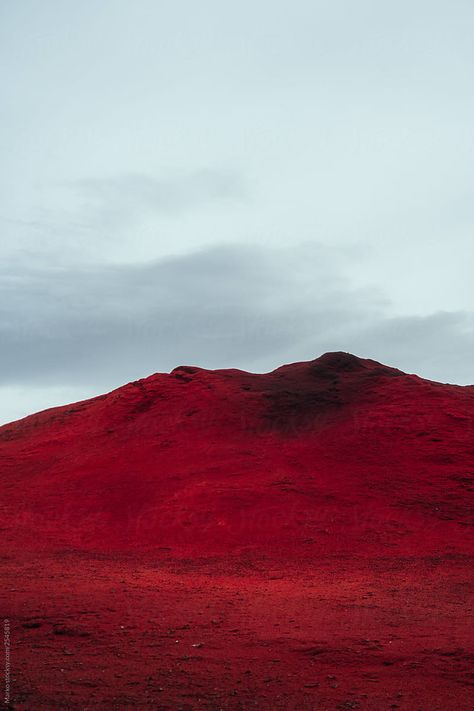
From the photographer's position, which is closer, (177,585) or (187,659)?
(187,659)

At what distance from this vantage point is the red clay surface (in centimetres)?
819

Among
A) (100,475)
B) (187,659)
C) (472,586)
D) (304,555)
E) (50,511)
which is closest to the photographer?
(187,659)

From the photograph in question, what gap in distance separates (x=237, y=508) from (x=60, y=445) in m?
9.51

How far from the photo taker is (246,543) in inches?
727

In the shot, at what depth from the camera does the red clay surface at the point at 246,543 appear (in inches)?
322

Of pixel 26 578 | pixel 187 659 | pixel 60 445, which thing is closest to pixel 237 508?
pixel 26 578

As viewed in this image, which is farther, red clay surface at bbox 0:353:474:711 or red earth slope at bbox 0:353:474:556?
red earth slope at bbox 0:353:474:556

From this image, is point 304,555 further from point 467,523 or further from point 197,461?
point 197,461

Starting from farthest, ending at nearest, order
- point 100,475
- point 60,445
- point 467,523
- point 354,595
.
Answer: point 60,445
point 100,475
point 467,523
point 354,595

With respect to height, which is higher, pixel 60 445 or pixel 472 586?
pixel 60 445

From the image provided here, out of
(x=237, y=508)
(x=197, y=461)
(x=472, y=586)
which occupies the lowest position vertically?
(x=472, y=586)

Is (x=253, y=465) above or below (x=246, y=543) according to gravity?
above

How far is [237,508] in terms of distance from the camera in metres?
20.1

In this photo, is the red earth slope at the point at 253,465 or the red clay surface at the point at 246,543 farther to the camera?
the red earth slope at the point at 253,465
